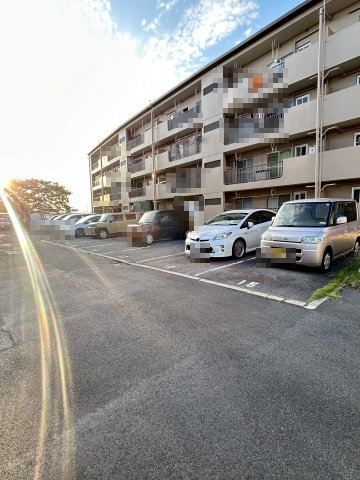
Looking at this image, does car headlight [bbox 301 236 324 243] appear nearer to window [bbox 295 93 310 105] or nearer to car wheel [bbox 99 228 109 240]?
window [bbox 295 93 310 105]

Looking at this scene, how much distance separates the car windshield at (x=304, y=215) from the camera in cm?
644

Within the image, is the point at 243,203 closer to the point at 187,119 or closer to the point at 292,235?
the point at 187,119

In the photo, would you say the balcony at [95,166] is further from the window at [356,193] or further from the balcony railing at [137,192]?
the window at [356,193]

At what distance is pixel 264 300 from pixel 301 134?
11.0m

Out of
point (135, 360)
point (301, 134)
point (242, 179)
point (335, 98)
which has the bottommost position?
point (135, 360)

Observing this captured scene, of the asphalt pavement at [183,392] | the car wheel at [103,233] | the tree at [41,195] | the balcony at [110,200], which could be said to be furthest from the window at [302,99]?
the tree at [41,195]

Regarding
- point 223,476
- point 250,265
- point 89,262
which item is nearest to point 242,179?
point 250,265

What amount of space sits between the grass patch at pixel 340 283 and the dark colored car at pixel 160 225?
27.5 ft

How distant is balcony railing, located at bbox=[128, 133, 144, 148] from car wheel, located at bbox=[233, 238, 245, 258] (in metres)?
19.5

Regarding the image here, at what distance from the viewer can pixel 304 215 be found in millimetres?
6746

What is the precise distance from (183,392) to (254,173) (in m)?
14.2

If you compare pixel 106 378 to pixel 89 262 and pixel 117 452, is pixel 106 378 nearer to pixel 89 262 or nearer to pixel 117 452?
pixel 117 452

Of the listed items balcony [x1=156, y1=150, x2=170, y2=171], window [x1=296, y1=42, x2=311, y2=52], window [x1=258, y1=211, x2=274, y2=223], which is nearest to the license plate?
window [x1=258, y1=211, x2=274, y2=223]

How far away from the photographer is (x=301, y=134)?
40.8 feet
